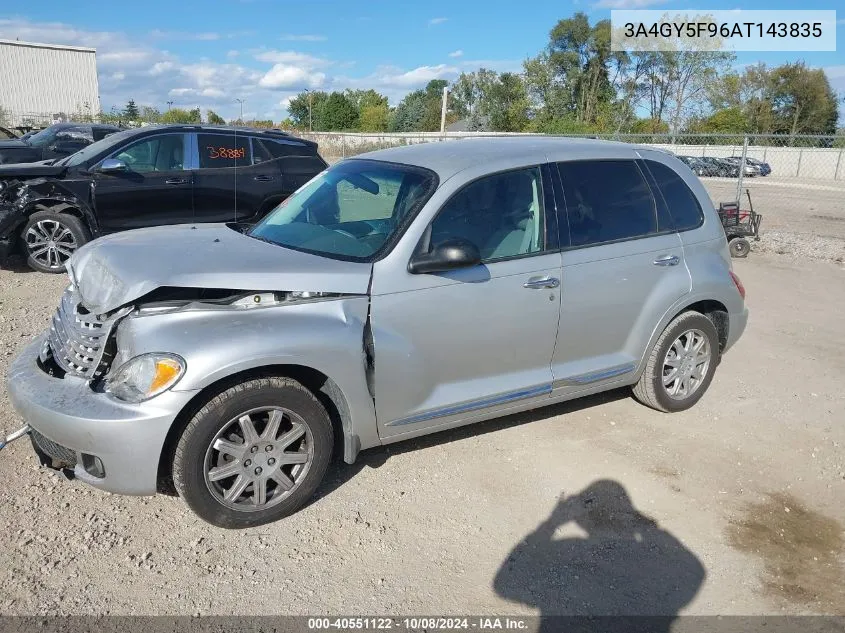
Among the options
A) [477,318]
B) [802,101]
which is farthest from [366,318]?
[802,101]

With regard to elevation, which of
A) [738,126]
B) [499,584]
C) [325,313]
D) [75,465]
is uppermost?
[738,126]

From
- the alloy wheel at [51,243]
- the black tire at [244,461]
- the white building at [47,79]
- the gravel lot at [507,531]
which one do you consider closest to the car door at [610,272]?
the gravel lot at [507,531]

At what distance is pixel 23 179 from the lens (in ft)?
27.2

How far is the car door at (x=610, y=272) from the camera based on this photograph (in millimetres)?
4277

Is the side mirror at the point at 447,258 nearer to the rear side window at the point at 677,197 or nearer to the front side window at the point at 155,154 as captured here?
the rear side window at the point at 677,197

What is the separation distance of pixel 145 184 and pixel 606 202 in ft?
21.4

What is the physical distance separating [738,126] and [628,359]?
5751cm

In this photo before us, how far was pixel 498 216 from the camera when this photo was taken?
161 inches

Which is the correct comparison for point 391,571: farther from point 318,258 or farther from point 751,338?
point 751,338

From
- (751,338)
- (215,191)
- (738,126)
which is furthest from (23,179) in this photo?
(738,126)

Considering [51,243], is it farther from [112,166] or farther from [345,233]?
[345,233]

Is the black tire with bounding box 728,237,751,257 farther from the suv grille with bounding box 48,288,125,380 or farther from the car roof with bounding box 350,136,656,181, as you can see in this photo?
the suv grille with bounding box 48,288,125,380

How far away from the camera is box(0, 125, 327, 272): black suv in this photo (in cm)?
834

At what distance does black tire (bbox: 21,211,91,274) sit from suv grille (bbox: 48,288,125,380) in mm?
5271
